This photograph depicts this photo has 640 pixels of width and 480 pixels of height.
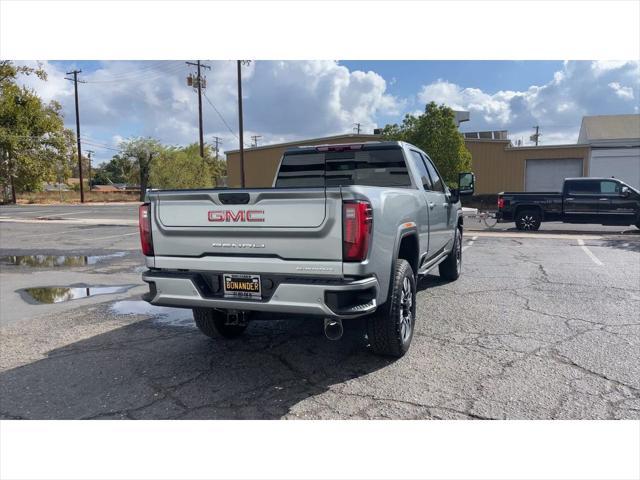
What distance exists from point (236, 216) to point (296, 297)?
777 mm

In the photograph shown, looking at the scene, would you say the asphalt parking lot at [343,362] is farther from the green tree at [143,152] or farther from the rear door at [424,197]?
the green tree at [143,152]

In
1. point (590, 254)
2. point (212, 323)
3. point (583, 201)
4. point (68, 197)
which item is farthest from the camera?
point (68, 197)

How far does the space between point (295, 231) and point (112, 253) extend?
9996mm

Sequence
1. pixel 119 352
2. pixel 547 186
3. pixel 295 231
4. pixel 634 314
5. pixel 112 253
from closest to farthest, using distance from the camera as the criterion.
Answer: pixel 295 231 → pixel 119 352 → pixel 634 314 → pixel 112 253 → pixel 547 186

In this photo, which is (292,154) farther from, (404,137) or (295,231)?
(404,137)

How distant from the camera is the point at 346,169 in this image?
5988 mm

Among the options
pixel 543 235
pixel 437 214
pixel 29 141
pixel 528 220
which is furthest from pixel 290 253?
pixel 29 141

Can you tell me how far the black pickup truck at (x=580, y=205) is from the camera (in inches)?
624

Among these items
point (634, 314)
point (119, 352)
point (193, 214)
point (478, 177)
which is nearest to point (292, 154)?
point (193, 214)

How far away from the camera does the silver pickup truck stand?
342 centimetres

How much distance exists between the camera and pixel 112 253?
12.2m

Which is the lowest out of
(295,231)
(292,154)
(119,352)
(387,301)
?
(119,352)

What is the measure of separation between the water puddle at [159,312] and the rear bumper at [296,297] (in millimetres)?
1790

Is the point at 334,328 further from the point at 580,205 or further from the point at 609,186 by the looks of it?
the point at 609,186
